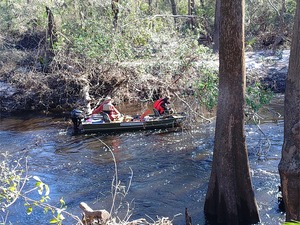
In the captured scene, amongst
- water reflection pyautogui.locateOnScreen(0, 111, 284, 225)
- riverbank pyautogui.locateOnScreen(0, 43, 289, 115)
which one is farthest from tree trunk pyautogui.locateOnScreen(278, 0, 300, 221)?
riverbank pyautogui.locateOnScreen(0, 43, 289, 115)

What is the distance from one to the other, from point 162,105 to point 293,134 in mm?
9882

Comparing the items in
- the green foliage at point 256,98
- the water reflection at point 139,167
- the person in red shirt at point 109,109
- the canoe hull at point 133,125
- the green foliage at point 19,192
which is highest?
the green foliage at point 19,192

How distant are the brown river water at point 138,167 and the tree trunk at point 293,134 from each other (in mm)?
2615

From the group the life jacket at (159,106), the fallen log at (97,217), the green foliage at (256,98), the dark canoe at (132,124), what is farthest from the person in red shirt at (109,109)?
the fallen log at (97,217)

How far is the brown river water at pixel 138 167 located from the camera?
9789 mm

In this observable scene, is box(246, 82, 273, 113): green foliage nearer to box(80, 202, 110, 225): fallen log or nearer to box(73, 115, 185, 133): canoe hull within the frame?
box(73, 115, 185, 133): canoe hull

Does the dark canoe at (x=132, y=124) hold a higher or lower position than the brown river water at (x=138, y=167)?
higher

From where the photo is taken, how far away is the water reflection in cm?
989

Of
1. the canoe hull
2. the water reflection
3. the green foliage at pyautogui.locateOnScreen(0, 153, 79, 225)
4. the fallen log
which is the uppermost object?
the green foliage at pyautogui.locateOnScreen(0, 153, 79, 225)

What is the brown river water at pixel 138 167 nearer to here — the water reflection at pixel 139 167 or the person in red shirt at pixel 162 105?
the water reflection at pixel 139 167

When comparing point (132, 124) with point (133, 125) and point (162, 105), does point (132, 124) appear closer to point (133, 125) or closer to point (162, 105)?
point (133, 125)

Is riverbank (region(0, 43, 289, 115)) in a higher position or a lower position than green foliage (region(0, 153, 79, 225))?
lower

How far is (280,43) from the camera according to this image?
84.2 feet

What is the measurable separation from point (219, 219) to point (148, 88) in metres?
10.8
